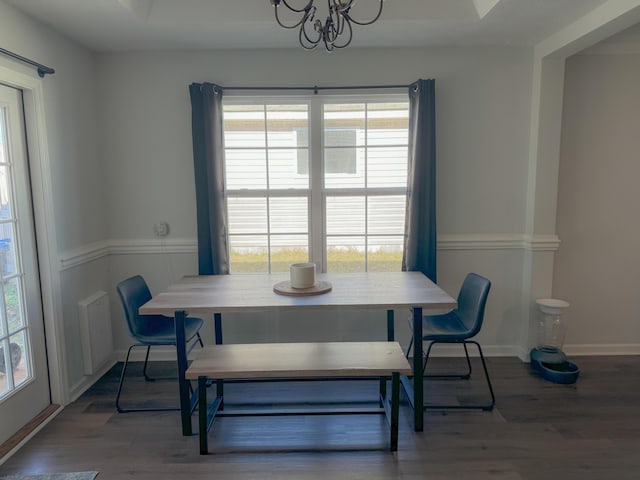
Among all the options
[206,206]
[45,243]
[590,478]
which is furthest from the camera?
[206,206]

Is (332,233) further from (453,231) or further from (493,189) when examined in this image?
(493,189)

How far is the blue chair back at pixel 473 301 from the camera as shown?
2.52 meters

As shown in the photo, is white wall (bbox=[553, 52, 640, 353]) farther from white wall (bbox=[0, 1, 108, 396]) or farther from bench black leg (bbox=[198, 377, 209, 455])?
white wall (bbox=[0, 1, 108, 396])

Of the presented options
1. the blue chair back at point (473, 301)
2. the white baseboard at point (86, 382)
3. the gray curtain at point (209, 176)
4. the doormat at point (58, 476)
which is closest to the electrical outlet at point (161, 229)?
the gray curtain at point (209, 176)

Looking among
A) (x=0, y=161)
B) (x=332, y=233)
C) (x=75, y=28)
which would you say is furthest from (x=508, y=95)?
(x=0, y=161)

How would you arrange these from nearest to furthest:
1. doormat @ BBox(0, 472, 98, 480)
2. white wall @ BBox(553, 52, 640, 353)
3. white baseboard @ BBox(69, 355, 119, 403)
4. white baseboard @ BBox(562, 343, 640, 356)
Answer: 1. doormat @ BBox(0, 472, 98, 480)
2. white baseboard @ BBox(69, 355, 119, 403)
3. white wall @ BBox(553, 52, 640, 353)
4. white baseboard @ BBox(562, 343, 640, 356)

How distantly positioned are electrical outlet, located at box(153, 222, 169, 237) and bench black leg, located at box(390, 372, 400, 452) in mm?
2120

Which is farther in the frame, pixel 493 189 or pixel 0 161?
pixel 493 189

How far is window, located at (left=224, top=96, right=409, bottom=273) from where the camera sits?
3.13m

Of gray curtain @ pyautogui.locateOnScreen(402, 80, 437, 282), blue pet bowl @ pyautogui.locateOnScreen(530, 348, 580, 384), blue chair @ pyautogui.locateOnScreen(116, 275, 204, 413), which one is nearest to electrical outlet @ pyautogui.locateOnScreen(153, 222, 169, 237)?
blue chair @ pyautogui.locateOnScreen(116, 275, 204, 413)

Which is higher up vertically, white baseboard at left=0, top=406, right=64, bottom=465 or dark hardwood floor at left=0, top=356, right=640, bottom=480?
white baseboard at left=0, top=406, right=64, bottom=465

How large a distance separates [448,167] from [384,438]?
6.69ft

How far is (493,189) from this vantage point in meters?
3.19

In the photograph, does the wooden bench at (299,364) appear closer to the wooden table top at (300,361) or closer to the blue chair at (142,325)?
the wooden table top at (300,361)
